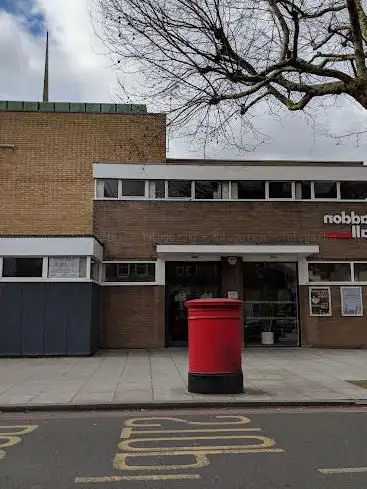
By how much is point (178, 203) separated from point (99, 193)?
105 inches

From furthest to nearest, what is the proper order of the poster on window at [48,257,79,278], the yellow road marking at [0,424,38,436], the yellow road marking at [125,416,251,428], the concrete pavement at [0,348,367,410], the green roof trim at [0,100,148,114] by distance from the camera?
the green roof trim at [0,100,148,114], the poster on window at [48,257,79,278], the concrete pavement at [0,348,367,410], the yellow road marking at [125,416,251,428], the yellow road marking at [0,424,38,436]

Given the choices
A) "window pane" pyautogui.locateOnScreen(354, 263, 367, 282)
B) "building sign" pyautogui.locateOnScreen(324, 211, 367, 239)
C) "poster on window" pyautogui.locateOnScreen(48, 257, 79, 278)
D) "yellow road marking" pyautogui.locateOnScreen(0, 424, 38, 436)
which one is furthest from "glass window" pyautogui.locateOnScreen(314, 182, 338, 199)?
"yellow road marking" pyautogui.locateOnScreen(0, 424, 38, 436)

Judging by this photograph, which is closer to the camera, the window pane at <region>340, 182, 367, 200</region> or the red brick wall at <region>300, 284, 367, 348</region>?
the red brick wall at <region>300, 284, 367, 348</region>

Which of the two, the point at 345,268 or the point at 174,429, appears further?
the point at 345,268

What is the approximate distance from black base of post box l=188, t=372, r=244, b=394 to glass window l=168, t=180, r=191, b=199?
10104 mm

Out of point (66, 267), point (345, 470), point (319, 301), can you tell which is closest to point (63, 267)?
point (66, 267)

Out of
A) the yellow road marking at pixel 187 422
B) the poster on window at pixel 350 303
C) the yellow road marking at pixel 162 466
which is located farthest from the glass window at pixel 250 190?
the yellow road marking at pixel 162 466

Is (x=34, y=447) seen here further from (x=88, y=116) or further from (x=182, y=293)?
(x=88, y=116)

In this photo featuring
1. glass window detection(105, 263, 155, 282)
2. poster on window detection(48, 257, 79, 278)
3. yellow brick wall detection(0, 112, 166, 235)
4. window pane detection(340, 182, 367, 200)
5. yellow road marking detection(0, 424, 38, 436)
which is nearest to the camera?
yellow road marking detection(0, 424, 38, 436)

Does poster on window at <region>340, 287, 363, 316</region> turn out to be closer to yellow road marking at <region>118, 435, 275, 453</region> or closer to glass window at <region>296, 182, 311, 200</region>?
glass window at <region>296, 182, 311, 200</region>

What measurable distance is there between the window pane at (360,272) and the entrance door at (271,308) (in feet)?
6.54

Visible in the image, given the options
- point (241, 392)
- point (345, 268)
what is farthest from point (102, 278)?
point (241, 392)

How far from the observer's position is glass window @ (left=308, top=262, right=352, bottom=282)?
61.1 feet

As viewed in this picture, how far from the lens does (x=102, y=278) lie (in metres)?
18.3
